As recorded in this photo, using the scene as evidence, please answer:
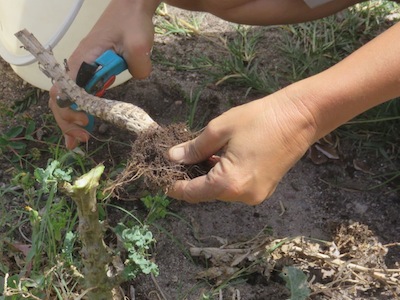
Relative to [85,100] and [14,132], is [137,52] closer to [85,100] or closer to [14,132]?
[85,100]

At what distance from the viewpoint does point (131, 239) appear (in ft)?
4.12

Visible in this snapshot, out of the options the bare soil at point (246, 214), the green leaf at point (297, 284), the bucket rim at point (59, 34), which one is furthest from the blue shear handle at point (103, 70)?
the green leaf at point (297, 284)

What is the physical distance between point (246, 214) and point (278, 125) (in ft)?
1.58

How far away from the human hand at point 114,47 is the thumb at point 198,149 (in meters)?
0.33

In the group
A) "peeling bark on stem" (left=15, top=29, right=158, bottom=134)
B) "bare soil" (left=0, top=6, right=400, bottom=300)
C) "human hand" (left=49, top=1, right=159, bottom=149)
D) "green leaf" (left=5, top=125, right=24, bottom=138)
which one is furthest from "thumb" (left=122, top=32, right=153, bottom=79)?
"green leaf" (left=5, top=125, right=24, bottom=138)

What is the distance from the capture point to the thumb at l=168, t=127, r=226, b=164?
1.30m

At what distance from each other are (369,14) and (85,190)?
139 centimetres

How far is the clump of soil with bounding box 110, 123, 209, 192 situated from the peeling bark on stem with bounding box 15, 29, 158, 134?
34mm

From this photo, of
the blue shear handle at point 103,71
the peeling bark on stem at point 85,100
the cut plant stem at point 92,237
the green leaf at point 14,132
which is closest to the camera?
the cut plant stem at point 92,237

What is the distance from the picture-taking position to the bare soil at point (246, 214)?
155cm

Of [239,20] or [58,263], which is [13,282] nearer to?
[58,263]

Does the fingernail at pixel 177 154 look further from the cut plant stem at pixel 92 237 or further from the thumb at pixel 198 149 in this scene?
the cut plant stem at pixel 92 237

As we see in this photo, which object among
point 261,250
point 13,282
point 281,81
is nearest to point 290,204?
point 261,250

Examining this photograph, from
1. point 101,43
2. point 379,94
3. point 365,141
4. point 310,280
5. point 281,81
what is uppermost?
point 101,43
